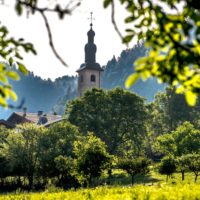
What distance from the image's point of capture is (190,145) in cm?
4978

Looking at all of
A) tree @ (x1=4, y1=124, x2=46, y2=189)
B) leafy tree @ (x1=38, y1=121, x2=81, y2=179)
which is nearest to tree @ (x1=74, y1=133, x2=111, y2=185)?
leafy tree @ (x1=38, y1=121, x2=81, y2=179)

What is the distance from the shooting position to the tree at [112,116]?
6188 cm

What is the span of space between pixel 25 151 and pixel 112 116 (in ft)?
59.1

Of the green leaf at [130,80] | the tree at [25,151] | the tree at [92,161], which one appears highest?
the tree at [25,151]

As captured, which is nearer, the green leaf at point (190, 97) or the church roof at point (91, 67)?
the green leaf at point (190, 97)

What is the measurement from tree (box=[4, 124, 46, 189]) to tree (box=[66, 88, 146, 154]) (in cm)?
1165

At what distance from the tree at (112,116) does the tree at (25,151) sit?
38.2 ft

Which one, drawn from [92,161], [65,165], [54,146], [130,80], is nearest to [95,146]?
[92,161]

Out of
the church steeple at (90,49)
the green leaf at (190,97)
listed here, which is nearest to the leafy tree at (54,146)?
the green leaf at (190,97)

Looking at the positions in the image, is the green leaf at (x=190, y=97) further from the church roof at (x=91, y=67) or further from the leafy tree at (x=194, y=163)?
the church roof at (x=91, y=67)

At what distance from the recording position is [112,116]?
63.4 m

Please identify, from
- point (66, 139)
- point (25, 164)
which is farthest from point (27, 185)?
point (66, 139)

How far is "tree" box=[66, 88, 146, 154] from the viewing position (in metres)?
61.9

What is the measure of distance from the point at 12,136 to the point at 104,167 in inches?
708
